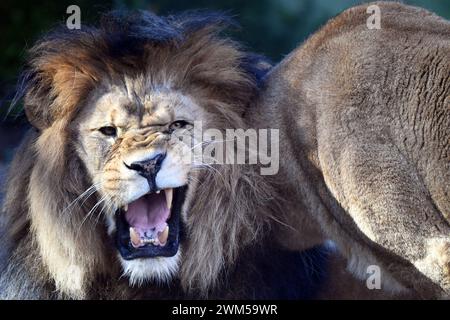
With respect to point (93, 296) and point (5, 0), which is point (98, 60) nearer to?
point (93, 296)

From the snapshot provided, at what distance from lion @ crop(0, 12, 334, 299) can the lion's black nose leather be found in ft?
0.26

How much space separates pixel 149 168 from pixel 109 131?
317mm

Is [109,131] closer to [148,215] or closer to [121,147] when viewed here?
[121,147]

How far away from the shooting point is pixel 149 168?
13.2ft

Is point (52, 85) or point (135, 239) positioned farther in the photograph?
point (52, 85)

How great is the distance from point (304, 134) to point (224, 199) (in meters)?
0.45

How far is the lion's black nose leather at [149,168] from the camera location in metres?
4.04

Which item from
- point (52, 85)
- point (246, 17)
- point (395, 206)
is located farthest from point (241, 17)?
point (395, 206)

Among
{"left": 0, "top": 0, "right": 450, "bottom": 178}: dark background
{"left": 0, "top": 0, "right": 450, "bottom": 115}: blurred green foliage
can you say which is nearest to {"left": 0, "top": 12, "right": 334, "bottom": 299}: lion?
{"left": 0, "top": 0, "right": 450, "bottom": 178}: dark background

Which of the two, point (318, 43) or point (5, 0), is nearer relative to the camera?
point (318, 43)

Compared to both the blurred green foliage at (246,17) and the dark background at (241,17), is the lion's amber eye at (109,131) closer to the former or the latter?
the dark background at (241,17)

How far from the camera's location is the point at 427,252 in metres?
3.98

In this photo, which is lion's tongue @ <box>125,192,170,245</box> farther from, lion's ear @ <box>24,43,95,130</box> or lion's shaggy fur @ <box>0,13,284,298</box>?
lion's ear @ <box>24,43,95,130</box>
